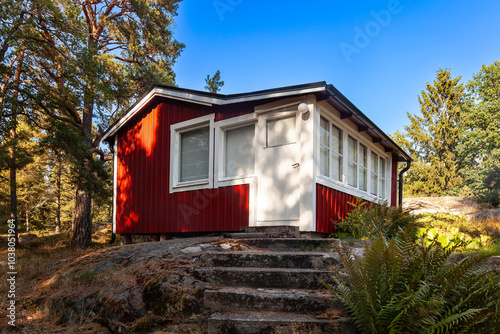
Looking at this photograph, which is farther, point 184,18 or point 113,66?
point 184,18

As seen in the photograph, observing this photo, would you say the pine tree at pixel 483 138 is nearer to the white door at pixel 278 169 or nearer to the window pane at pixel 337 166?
the window pane at pixel 337 166

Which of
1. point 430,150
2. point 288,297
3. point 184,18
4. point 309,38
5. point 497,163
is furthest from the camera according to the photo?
point 430,150

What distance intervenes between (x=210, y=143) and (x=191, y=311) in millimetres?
4544

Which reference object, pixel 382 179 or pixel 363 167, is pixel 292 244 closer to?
pixel 363 167

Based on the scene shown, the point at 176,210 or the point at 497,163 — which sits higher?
the point at 497,163

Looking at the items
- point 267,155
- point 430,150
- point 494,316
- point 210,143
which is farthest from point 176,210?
point 430,150

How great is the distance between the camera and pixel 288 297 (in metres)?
3.17

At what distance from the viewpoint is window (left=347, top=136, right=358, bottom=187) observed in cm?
778

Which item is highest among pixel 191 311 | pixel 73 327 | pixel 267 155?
pixel 267 155

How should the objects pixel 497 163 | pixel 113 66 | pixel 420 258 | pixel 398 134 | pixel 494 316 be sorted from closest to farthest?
pixel 494 316, pixel 420 258, pixel 113 66, pixel 497 163, pixel 398 134

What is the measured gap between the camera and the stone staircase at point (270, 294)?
9.39ft

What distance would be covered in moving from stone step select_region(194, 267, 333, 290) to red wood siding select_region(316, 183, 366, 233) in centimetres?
267

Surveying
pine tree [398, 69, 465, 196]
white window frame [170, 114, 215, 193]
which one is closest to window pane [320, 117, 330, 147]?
white window frame [170, 114, 215, 193]

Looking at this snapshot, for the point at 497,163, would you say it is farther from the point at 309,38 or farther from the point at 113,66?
the point at 113,66
